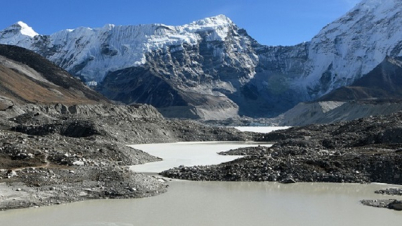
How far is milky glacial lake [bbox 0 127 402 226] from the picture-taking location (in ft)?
77.4

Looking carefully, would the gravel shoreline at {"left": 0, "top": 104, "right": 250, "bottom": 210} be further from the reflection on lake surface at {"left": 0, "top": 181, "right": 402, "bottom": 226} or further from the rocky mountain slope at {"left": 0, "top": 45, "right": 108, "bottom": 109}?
the rocky mountain slope at {"left": 0, "top": 45, "right": 108, "bottom": 109}

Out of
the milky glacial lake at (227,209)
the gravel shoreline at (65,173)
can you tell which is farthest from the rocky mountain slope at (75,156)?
the milky glacial lake at (227,209)

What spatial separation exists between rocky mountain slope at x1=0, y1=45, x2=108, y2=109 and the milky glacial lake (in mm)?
89800

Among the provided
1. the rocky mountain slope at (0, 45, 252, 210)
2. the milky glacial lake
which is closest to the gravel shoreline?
the rocky mountain slope at (0, 45, 252, 210)

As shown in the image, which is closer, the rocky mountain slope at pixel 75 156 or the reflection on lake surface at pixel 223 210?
the reflection on lake surface at pixel 223 210

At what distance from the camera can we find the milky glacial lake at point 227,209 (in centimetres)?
2358

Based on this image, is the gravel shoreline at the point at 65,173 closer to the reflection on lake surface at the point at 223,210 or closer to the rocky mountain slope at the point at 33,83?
the reflection on lake surface at the point at 223,210

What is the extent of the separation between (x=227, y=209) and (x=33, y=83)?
136 metres

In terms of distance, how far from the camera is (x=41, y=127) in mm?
74750

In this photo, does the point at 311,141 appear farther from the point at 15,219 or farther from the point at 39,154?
the point at 15,219

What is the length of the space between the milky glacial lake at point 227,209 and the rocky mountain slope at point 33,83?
3535 inches

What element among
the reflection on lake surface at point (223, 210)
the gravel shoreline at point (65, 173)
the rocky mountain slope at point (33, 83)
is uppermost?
the rocky mountain slope at point (33, 83)

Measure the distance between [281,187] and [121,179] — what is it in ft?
39.0

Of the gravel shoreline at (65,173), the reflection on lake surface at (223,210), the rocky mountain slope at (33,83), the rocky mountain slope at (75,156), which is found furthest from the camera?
the rocky mountain slope at (33,83)
